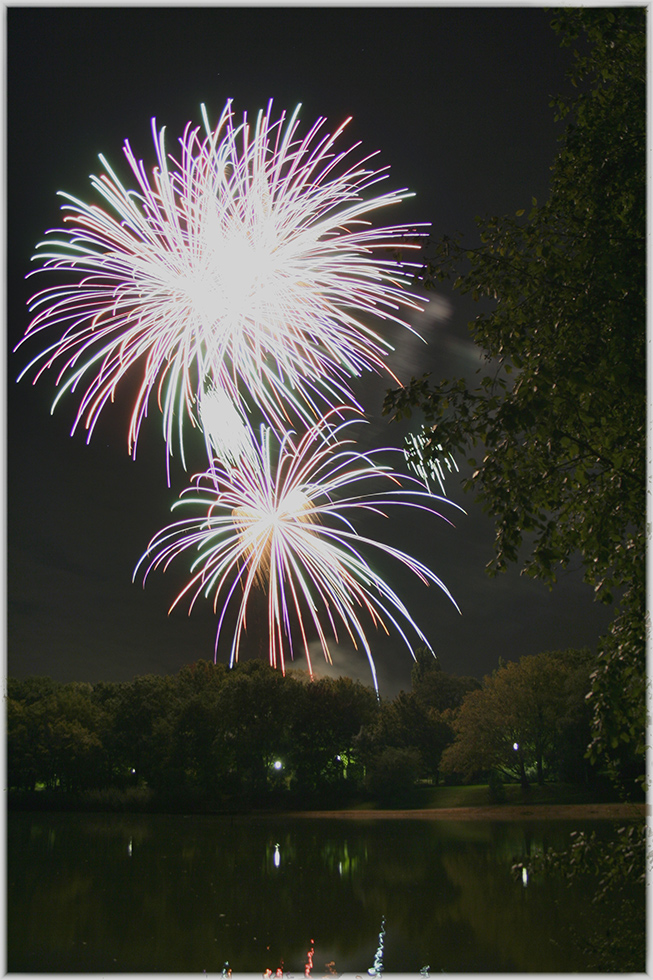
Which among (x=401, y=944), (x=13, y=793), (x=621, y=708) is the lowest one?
(x=13, y=793)

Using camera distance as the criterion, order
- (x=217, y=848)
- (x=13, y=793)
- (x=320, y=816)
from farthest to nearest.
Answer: (x=13, y=793) < (x=320, y=816) < (x=217, y=848)

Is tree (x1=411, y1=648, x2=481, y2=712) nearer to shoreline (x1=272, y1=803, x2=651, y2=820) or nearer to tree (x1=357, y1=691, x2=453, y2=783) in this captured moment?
tree (x1=357, y1=691, x2=453, y2=783)

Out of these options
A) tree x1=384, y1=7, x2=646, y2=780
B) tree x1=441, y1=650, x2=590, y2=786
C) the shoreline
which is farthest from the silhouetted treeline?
tree x1=384, y1=7, x2=646, y2=780

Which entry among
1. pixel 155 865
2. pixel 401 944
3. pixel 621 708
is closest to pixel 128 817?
pixel 155 865

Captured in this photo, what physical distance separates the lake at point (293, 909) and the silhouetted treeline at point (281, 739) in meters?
25.7

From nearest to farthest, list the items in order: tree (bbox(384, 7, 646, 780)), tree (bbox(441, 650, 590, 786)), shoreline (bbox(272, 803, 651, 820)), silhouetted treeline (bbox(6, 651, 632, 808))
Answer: tree (bbox(384, 7, 646, 780)), shoreline (bbox(272, 803, 651, 820)), tree (bbox(441, 650, 590, 786)), silhouetted treeline (bbox(6, 651, 632, 808))

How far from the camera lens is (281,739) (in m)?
66.6

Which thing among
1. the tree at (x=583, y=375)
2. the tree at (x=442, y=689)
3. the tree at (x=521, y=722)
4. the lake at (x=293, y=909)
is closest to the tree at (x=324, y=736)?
the tree at (x=521, y=722)

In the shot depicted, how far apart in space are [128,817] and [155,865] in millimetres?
35399

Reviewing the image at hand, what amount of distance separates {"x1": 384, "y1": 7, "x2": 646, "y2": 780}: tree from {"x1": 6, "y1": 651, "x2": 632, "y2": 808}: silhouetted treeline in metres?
57.2

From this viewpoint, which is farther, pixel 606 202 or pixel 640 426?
pixel 606 202

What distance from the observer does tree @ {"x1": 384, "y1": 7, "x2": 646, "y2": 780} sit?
5.63 meters

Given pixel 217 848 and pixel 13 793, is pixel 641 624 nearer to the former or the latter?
pixel 217 848

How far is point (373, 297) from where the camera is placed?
20.2 m
